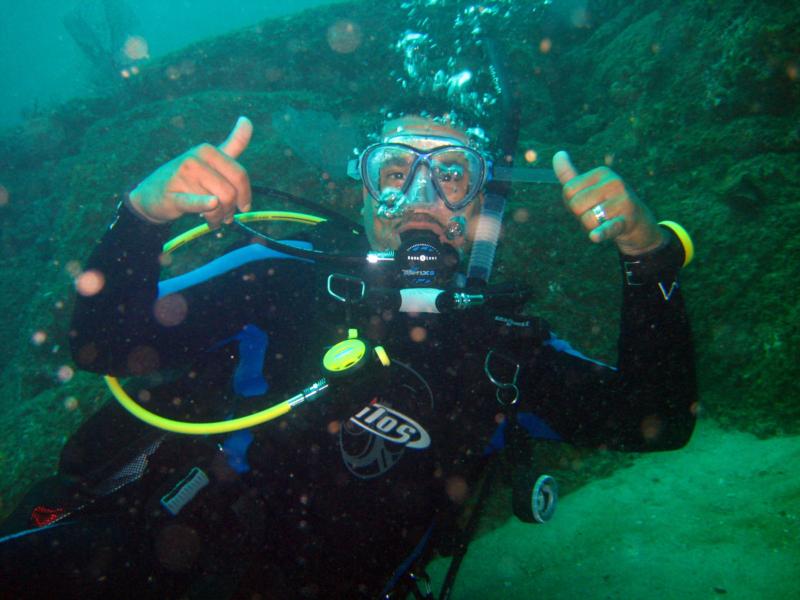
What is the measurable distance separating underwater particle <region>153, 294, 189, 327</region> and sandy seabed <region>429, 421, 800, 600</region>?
272 centimetres

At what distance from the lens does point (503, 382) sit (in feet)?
7.31

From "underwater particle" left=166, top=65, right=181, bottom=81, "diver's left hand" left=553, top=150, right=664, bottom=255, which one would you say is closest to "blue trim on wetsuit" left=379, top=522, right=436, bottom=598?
"diver's left hand" left=553, top=150, right=664, bottom=255

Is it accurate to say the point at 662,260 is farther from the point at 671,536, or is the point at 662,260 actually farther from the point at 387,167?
the point at 387,167

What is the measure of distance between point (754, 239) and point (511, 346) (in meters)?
2.74

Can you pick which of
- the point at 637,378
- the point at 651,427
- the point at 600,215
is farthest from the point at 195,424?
the point at 651,427

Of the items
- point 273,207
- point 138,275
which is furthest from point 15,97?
point 138,275

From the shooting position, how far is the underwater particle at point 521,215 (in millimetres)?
4832

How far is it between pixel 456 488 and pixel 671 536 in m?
1.34

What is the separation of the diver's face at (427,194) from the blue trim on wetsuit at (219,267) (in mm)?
536

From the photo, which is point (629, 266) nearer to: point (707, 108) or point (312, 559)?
point (312, 559)

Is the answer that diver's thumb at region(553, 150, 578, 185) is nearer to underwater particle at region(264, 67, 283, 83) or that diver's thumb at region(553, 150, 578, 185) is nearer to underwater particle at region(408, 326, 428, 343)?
underwater particle at region(408, 326, 428, 343)

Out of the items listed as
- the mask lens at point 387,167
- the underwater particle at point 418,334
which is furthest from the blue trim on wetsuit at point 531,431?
the mask lens at point 387,167

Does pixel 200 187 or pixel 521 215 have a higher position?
pixel 200 187

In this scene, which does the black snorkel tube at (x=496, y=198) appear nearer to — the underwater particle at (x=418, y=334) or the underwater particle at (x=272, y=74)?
the underwater particle at (x=418, y=334)
